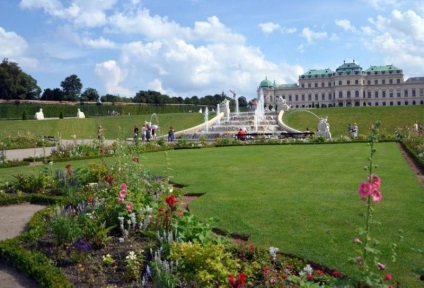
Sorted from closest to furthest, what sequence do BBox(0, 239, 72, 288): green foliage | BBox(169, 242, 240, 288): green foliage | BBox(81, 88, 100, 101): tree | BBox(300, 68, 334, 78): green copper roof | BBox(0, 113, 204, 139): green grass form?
BBox(169, 242, 240, 288): green foliage < BBox(0, 239, 72, 288): green foliage < BBox(0, 113, 204, 139): green grass < BBox(81, 88, 100, 101): tree < BBox(300, 68, 334, 78): green copper roof

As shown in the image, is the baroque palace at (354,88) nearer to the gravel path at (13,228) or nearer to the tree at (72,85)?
the tree at (72,85)

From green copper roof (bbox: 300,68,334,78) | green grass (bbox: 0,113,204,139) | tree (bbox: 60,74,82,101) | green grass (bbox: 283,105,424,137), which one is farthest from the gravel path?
green copper roof (bbox: 300,68,334,78)

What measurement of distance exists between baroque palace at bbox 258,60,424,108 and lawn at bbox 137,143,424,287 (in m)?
92.4

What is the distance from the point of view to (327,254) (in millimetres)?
5449

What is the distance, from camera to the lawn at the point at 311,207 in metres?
5.64

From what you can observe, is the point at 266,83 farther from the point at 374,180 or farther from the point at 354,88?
the point at 374,180

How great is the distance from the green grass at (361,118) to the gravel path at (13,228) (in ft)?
92.7

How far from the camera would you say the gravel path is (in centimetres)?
499

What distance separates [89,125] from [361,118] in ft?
83.6

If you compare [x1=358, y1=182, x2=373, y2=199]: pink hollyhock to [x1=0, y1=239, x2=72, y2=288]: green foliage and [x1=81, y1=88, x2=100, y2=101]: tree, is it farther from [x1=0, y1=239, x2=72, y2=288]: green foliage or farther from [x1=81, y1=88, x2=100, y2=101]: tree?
[x1=81, y1=88, x2=100, y2=101]: tree

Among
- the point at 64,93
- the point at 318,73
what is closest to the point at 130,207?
the point at 64,93

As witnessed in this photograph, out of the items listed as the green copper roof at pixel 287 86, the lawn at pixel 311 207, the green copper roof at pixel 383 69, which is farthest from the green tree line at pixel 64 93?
the lawn at pixel 311 207

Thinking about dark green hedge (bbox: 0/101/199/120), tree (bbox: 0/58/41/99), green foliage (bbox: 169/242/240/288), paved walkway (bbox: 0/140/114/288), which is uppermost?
tree (bbox: 0/58/41/99)

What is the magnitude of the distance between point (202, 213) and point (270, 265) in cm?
290
